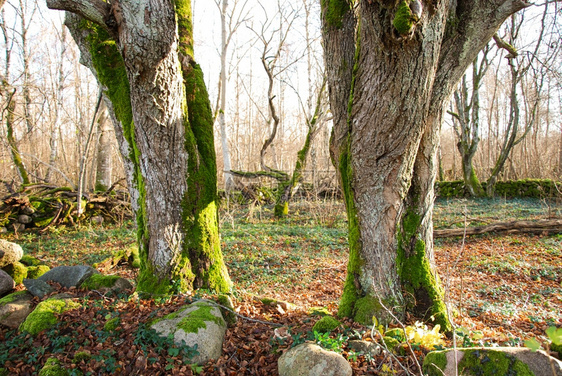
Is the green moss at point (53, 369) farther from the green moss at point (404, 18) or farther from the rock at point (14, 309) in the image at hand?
the green moss at point (404, 18)

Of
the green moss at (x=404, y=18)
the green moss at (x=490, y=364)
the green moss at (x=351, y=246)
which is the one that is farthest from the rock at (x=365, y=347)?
the green moss at (x=404, y=18)

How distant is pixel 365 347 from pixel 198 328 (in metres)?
1.51

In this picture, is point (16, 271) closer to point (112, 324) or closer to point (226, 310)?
point (112, 324)

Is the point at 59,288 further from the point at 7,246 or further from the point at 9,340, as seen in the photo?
the point at 7,246

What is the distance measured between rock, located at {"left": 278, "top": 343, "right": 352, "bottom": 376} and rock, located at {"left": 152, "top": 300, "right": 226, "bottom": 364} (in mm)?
669

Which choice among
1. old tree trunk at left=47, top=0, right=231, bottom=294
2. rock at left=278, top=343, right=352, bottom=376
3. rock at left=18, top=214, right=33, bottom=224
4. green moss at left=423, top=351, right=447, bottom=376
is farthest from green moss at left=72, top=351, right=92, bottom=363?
rock at left=18, top=214, right=33, bottom=224

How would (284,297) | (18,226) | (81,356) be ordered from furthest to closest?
(18,226) → (284,297) → (81,356)

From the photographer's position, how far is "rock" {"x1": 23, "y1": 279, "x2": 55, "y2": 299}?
3715 mm

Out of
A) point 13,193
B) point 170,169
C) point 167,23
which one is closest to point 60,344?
point 170,169

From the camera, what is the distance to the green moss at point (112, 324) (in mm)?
3061

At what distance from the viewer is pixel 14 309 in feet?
11.0

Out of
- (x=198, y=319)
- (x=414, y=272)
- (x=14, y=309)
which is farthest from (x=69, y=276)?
(x=414, y=272)

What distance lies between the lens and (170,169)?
361 centimetres

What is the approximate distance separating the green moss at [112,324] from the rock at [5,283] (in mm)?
1720
